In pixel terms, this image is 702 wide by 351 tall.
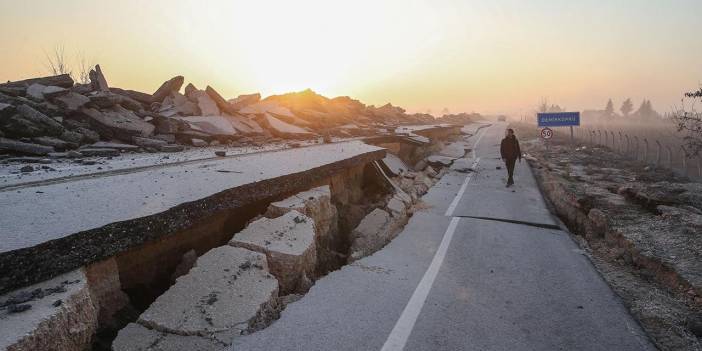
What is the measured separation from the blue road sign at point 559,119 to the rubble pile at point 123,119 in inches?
484

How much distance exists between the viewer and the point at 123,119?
33.8 ft

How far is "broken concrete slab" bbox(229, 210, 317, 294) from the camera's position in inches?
155

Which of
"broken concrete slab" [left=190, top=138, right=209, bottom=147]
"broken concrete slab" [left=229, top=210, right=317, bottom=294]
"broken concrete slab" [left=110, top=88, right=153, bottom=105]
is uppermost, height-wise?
"broken concrete slab" [left=110, top=88, right=153, bottom=105]

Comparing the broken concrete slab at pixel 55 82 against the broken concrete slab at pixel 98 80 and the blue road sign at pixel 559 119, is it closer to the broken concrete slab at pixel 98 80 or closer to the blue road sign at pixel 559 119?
the broken concrete slab at pixel 98 80

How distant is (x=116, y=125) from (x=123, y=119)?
61 cm

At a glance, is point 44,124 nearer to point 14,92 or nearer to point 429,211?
point 14,92

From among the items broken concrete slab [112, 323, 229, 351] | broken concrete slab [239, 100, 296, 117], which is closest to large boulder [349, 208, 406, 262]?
broken concrete slab [112, 323, 229, 351]

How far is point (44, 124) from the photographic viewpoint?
836 cm

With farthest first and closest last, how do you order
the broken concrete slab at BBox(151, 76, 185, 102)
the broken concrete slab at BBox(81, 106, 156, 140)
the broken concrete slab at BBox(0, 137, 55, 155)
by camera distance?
the broken concrete slab at BBox(151, 76, 185, 102), the broken concrete slab at BBox(81, 106, 156, 140), the broken concrete slab at BBox(0, 137, 55, 155)

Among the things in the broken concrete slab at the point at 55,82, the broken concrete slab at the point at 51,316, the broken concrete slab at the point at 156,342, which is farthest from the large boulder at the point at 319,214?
the broken concrete slab at the point at 55,82

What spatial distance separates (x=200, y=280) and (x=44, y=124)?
7681 mm

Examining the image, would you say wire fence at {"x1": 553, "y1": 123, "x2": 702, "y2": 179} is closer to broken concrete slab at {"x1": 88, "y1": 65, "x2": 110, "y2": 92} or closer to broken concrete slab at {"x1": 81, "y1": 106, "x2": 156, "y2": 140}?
broken concrete slab at {"x1": 81, "y1": 106, "x2": 156, "y2": 140}

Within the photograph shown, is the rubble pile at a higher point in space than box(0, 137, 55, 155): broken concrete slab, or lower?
higher

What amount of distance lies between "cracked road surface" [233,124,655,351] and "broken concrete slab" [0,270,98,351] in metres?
1.05
